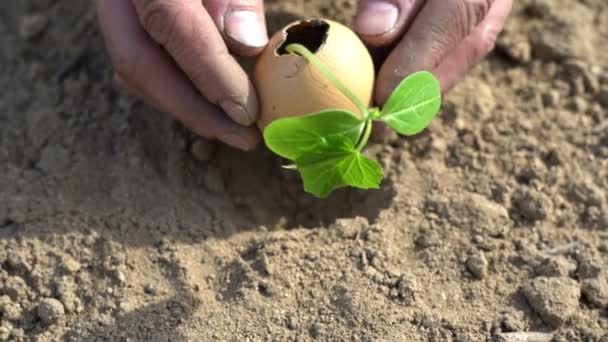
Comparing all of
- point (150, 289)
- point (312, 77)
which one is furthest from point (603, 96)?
point (150, 289)

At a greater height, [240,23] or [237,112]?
[240,23]

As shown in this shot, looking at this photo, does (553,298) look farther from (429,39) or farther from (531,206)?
(429,39)

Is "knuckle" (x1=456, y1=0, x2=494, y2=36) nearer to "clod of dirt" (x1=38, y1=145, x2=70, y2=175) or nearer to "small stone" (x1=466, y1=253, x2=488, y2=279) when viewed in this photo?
"small stone" (x1=466, y1=253, x2=488, y2=279)

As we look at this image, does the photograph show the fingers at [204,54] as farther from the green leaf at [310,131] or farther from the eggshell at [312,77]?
the green leaf at [310,131]

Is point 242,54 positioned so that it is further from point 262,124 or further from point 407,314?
point 407,314

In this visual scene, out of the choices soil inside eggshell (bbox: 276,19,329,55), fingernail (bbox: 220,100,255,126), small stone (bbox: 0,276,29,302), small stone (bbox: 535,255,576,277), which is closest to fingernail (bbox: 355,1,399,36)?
soil inside eggshell (bbox: 276,19,329,55)

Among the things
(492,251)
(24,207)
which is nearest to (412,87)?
(492,251)

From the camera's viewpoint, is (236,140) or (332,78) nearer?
(332,78)

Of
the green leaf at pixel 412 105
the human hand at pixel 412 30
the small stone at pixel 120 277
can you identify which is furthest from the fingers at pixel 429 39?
the small stone at pixel 120 277
